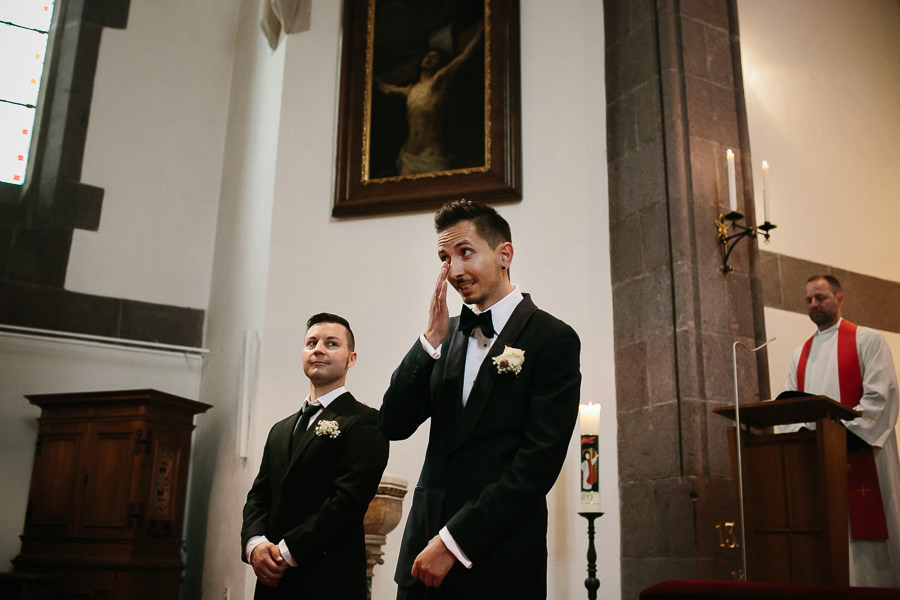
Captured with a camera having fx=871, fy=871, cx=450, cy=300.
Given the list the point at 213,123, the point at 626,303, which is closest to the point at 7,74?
the point at 213,123

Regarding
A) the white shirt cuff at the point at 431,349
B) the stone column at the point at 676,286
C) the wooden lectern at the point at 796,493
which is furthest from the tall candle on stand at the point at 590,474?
the white shirt cuff at the point at 431,349

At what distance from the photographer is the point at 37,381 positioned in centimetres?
718

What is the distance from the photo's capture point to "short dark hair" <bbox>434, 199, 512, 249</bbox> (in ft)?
7.93

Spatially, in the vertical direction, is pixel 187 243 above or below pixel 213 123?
below

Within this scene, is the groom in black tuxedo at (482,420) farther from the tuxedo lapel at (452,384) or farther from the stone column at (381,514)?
the stone column at (381,514)

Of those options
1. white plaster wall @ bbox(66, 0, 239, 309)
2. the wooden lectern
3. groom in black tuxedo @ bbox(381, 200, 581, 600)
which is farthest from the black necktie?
white plaster wall @ bbox(66, 0, 239, 309)

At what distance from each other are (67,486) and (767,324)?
518 centimetres

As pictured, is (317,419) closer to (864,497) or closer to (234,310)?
(864,497)

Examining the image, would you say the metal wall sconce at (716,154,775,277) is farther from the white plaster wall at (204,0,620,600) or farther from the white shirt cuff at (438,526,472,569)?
the white shirt cuff at (438,526,472,569)

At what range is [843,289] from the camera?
21.4 ft

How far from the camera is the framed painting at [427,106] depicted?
6.61m

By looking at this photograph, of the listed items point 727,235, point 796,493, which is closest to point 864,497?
point 796,493

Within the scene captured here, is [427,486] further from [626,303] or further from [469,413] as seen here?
[626,303]

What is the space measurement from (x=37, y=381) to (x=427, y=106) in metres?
3.91
